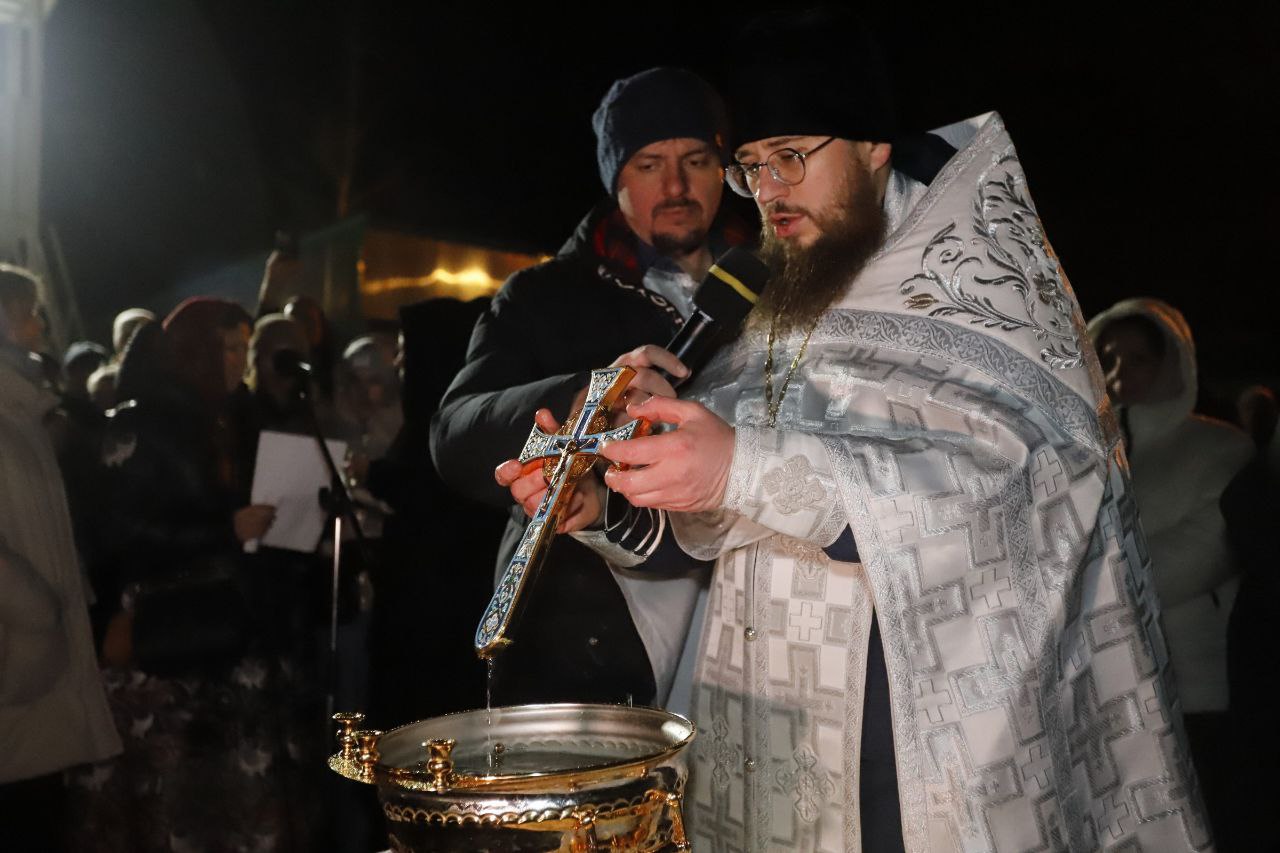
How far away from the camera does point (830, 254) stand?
2115 millimetres

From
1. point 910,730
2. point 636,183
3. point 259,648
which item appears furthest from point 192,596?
point 910,730

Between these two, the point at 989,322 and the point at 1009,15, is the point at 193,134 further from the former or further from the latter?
the point at 989,322

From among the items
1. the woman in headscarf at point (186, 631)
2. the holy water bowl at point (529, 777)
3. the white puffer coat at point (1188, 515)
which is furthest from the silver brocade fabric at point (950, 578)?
the woman in headscarf at point (186, 631)

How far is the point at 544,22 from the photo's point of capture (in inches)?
221

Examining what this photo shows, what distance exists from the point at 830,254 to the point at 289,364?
259 cm

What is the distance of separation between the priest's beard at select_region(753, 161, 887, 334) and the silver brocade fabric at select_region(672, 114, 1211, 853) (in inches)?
1.6

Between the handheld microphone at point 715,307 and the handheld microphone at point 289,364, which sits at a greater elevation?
the handheld microphone at point 715,307

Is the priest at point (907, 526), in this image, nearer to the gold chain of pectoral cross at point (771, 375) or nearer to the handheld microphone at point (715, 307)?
the gold chain of pectoral cross at point (771, 375)

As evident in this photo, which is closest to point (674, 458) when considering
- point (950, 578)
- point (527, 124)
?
point (950, 578)

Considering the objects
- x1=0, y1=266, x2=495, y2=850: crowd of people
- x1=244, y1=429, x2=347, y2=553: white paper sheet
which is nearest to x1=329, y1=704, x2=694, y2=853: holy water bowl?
x1=0, y1=266, x2=495, y2=850: crowd of people

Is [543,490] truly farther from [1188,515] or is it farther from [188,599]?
[1188,515]

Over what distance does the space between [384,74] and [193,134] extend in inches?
38.4

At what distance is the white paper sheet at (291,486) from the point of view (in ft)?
13.0

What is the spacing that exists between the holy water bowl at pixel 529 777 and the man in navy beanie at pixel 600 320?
4.15ft
